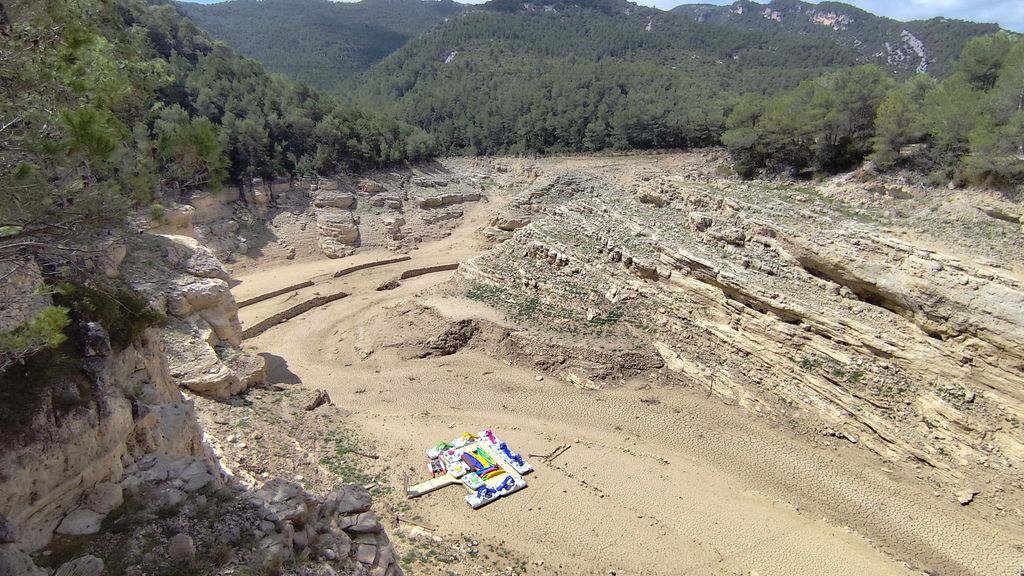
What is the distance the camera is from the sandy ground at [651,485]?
405 inches

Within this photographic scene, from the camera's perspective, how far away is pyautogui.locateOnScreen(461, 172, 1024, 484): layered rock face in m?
11.5

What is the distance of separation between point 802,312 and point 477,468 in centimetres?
887

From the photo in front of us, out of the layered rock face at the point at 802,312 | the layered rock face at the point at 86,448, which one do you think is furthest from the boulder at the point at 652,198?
the layered rock face at the point at 86,448

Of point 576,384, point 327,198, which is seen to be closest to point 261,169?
point 327,198

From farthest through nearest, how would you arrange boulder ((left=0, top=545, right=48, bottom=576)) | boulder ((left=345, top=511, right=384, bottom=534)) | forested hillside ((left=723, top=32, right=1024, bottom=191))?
forested hillside ((left=723, top=32, right=1024, bottom=191)), boulder ((left=345, top=511, right=384, bottom=534)), boulder ((left=0, top=545, right=48, bottom=576))

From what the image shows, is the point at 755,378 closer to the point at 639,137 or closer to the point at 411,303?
the point at 411,303

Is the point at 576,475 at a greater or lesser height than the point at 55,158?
lesser

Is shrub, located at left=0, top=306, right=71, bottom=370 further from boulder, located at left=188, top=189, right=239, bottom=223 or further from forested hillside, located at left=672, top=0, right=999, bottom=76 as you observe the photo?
forested hillside, located at left=672, top=0, right=999, bottom=76

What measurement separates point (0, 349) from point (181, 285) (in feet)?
33.2

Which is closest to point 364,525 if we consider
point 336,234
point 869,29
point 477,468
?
point 477,468

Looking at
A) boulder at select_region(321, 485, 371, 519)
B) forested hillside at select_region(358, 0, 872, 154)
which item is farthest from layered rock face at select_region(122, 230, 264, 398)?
forested hillside at select_region(358, 0, 872, 154)

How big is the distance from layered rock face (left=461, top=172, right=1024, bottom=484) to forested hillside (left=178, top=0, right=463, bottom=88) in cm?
5880

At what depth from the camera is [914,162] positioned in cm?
2025

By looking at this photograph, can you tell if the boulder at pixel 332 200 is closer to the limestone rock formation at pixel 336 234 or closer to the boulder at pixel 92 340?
the limestone rock formation at pixel 336 234
